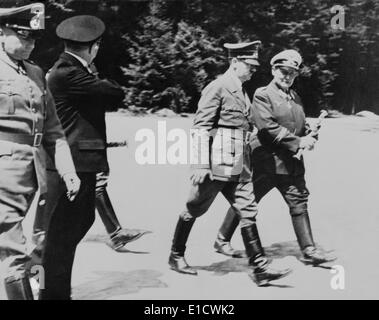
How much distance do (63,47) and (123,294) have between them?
2013 millimetres

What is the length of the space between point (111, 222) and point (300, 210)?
1.55 meters

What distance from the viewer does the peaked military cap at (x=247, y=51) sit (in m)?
5.23

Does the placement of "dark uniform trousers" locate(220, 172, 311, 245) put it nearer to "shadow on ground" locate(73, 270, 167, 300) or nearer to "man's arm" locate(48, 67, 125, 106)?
"shadow on ground" locate(73, 270, 167, 300)

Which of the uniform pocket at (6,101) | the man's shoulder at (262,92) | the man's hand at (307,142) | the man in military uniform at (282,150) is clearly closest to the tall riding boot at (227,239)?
the man in military uniform at (282,150)

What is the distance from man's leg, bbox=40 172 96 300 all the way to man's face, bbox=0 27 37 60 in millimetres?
935

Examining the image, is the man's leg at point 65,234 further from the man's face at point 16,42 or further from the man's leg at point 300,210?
the man's leg at point 300,210

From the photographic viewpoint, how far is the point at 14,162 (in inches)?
186

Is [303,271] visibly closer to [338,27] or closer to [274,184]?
[274,184]

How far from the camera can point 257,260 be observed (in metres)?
5.12

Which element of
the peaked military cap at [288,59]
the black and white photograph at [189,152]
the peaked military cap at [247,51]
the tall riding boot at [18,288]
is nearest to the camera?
the tall riding boot at [18,288]

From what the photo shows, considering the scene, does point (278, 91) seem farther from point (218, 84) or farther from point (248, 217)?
point (248, 217)

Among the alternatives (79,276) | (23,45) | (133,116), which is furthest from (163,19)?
(79,276)

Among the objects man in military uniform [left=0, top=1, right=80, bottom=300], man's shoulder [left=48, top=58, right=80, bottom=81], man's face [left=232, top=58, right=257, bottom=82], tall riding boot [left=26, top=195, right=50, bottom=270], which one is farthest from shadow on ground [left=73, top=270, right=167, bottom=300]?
man's face [left=232, top=58, right=257, bottom=82]

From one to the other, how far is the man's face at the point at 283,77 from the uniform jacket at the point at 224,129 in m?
0.37
